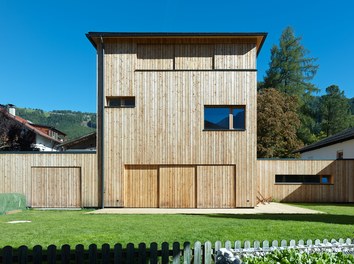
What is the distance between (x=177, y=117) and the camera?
15.4 m

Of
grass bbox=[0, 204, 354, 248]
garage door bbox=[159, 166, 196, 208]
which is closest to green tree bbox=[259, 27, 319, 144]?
garage door bbox=[159, 166, 196, 208]

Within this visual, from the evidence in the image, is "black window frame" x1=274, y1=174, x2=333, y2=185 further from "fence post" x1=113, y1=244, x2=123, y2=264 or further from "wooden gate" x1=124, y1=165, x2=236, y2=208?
"fence post" x1=113, y1=244, x2=123, y2=264

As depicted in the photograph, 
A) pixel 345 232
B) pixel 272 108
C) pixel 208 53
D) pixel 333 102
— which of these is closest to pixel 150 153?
pixel 208 53

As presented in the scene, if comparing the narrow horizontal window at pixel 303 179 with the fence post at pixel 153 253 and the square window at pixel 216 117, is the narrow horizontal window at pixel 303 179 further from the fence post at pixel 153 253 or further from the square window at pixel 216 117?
the fence post at pixel 153 253

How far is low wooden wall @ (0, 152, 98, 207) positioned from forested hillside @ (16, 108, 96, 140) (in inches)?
3218

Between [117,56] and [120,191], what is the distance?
22.0 feet

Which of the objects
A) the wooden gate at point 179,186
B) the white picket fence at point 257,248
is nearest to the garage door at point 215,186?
the wooden gate at point 179,186

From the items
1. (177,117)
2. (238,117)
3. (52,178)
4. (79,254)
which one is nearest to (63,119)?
(52,178)

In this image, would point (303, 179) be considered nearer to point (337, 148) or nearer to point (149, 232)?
point (337, 148)

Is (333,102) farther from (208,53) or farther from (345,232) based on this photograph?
(345,232)

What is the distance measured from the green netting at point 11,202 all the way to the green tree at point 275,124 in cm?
2353

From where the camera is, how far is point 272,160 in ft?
60.4

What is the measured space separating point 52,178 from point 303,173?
13937 millimetres

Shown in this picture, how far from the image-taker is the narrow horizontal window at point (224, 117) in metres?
15.4
